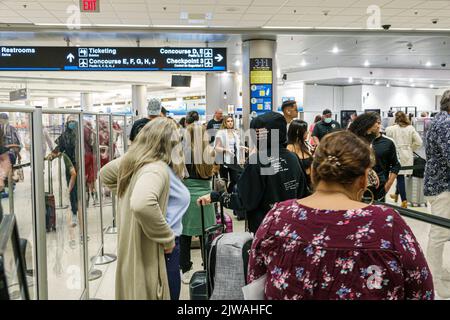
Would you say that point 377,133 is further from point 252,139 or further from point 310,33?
point 310,33

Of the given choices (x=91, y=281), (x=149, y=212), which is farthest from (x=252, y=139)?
(x=91, y=281)

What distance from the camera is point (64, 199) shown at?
13.9 ft

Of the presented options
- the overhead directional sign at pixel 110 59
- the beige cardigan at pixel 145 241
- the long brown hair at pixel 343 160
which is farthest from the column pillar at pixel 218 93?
the long brown hair at pixel 343 160

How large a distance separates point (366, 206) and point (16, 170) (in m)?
2.20

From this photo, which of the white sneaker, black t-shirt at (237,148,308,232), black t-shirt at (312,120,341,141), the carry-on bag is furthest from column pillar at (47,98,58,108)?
black t-shirt at (237,148,308,232)

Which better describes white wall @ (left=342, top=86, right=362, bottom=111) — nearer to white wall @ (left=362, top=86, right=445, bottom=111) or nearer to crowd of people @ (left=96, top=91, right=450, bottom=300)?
white wall @ (left=362, top=86, right=445, bottom=111)

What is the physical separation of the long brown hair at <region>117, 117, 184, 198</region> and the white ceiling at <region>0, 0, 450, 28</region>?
4827 millimetres

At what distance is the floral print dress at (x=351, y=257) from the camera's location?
3.76ft

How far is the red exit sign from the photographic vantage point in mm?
6285

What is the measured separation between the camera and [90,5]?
252 inches

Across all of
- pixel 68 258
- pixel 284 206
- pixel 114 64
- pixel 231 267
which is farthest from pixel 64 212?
pixel 114 64

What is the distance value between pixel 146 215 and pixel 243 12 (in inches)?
235

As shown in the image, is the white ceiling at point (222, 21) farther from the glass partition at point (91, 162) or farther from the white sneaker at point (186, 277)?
the white sneaker at point (186, 277)

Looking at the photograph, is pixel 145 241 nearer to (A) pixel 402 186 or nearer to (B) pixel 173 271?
(B) pixel 173 271
